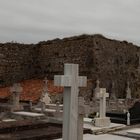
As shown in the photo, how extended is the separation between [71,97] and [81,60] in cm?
2219

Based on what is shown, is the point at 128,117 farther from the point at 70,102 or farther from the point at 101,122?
the point at 70,102

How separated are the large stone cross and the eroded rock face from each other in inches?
812

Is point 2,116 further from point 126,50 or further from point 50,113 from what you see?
point 126,50

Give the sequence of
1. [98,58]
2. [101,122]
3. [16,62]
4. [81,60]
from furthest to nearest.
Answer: [16,62] → [81,60] → [98,58] → [101,122]

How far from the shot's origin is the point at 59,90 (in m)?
24.9

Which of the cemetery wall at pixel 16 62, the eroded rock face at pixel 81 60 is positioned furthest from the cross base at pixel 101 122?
the cemetery wall at pixel 16 62

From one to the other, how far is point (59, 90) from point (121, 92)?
28.9 feet

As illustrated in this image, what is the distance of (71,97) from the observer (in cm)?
730

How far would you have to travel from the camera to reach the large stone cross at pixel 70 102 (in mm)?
7270

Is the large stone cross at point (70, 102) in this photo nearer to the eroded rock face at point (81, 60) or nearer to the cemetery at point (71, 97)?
the cemetery at point (71, 97)

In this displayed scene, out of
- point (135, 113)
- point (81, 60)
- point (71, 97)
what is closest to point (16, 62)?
point (81, 60)

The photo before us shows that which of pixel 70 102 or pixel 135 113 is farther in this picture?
pixel 135 113

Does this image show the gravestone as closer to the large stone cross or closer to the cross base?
the cross base

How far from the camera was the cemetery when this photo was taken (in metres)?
7.51
